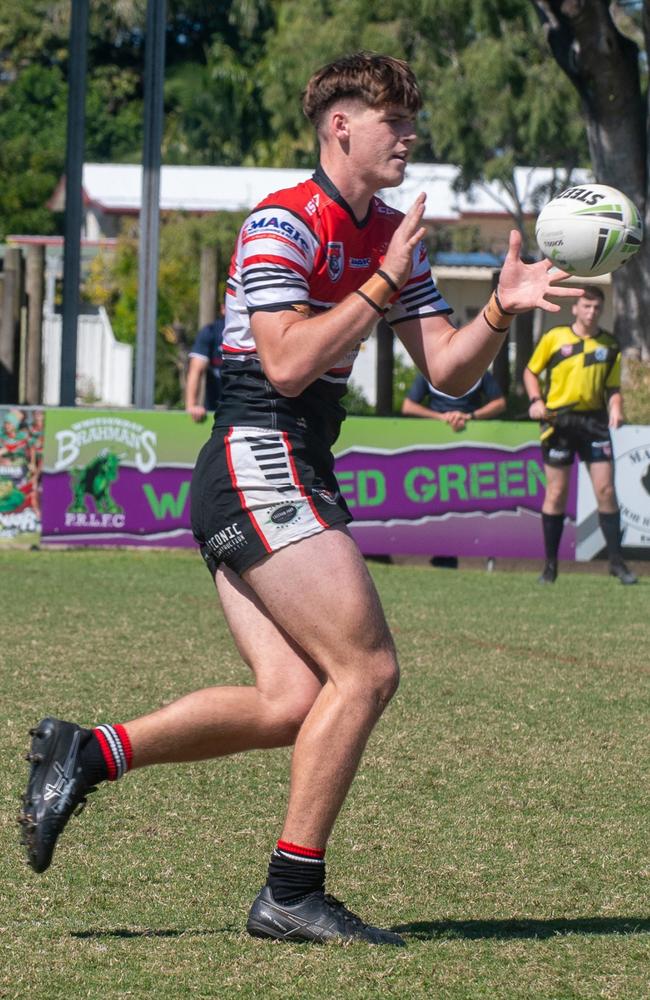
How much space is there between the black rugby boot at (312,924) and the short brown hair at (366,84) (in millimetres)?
1951

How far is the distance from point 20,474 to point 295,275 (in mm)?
9223

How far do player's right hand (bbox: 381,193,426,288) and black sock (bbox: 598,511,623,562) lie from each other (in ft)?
28.8

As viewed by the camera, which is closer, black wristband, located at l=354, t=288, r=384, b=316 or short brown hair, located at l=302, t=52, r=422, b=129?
black wristband, located at l=354, t=288, r=384, b=316

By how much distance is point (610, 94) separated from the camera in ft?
53.9

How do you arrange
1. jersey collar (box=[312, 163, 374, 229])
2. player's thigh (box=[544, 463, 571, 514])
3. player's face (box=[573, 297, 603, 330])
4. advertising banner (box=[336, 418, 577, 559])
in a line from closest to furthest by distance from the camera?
jersey collar (box=[312, 163, 374, 229]) < player's face (box=[573, 297, 603, 330]) < player's thigh (box=[544, 463, 571, 514]) < advertising banner (box=[336, 418, 577, 559])

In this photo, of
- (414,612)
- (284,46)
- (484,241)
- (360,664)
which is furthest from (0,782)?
(484,241)

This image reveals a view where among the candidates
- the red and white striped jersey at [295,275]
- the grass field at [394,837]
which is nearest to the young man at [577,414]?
the grass field at [394,837]

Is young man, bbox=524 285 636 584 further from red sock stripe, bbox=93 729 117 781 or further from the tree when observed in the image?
red sock stripe, bbox=93 729 117 781

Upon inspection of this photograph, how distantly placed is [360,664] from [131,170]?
157 feet

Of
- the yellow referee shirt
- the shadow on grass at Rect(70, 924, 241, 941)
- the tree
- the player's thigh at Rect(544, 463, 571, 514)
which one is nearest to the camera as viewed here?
the shadow on grass at Rect(70, 924, 241, 941)

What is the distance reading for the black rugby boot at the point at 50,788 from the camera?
3928mm

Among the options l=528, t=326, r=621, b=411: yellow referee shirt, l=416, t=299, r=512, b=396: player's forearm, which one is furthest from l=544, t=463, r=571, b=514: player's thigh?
l=416, t=299, r=512, b=396: player's forearm

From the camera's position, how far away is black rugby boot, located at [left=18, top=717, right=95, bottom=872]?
3.93 m

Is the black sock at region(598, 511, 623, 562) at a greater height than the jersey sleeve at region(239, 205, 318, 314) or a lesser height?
lesser
